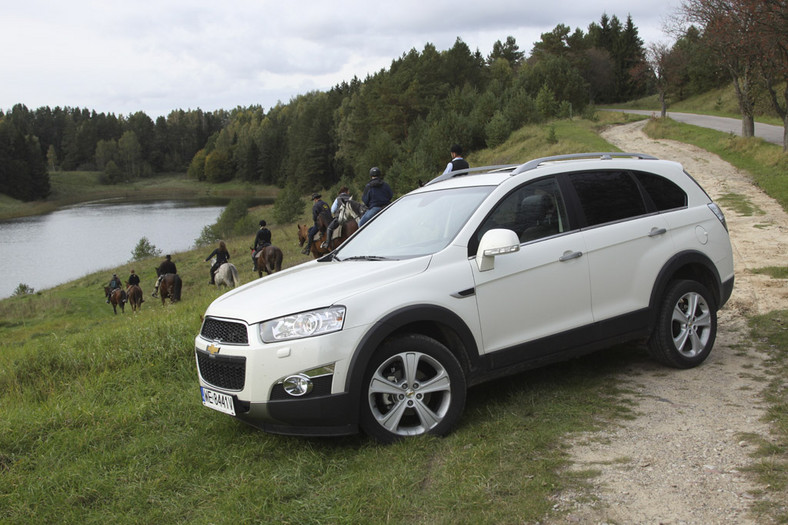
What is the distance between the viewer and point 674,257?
19.1ft

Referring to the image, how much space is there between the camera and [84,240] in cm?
6222

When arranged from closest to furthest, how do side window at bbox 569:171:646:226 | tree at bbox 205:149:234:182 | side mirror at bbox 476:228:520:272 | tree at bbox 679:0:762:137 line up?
side mirror at bbox 476:228:520:272
side window at bbox 569:171:646:226
tree at bbox 679:0:762:137
tree at bbox 205:149:234:182

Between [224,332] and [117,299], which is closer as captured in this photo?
[224,332]

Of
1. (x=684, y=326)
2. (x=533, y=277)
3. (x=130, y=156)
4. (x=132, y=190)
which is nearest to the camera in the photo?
(x=533, y=277)

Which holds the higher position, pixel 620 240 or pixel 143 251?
pixel 620 240

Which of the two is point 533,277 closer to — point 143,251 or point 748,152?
point 748,152

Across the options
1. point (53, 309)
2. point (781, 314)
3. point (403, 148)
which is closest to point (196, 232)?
point (403, 148)

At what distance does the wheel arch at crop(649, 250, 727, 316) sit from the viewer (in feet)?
18.7

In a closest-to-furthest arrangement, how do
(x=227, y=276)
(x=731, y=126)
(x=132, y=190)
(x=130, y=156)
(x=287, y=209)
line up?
(x=227, y=276) < (x=731, y=126) < (x=287, y=209) < (x=132, y=190) < (x=130, y=156)

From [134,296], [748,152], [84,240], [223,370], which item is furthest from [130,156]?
[223,370]

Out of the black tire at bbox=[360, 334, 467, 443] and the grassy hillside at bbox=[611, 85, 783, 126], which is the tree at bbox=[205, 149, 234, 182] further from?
the black tire at bbox=[360, 334, 467, 443]

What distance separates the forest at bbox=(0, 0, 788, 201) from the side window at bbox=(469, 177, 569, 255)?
Result: 20.7 m

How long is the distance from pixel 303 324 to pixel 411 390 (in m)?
0.87

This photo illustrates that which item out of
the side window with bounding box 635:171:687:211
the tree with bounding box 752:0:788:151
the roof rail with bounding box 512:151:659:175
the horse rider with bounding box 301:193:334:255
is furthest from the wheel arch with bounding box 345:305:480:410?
the tree with bounding box 752:0:788:151
